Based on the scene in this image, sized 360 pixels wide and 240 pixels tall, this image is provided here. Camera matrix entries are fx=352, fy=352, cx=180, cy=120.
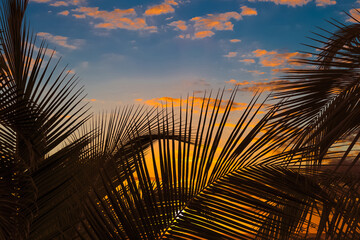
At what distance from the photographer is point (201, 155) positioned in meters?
1.81

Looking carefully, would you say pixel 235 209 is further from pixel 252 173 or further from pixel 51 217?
pixel 51 217

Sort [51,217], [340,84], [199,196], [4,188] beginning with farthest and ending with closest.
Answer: [340,84] → [51,217] → [4,188] → [199,196]

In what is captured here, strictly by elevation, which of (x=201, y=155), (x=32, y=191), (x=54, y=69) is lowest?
(x=32, y=191)

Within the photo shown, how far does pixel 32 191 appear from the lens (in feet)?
8.27

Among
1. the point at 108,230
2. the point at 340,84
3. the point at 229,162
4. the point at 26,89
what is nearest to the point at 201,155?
the point at 229,162

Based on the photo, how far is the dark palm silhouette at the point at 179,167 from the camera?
178 cm

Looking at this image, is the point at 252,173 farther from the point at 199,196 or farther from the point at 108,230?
the point at 108,230

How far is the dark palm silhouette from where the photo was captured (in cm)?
178

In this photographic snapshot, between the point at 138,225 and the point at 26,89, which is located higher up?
the point at 26,89

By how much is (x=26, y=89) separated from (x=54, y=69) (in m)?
0.27

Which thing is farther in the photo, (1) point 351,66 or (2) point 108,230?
(1) point 351,66

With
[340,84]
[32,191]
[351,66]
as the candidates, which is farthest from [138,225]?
[340,84]

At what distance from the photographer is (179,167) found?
5.90 feet

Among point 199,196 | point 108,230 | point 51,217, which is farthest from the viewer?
point 51,217
